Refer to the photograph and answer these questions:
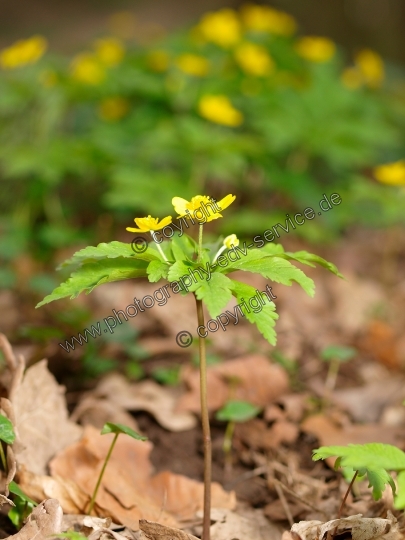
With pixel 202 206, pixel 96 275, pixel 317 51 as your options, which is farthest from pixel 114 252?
pixel 317 51

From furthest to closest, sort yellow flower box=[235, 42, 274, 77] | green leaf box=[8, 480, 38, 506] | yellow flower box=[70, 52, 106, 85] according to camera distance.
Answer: yellow flower box=[235, 42, 274, 77], yellow flower box=[70, 52, 106, 85], green leaf box=[8, 480, 38, 506]

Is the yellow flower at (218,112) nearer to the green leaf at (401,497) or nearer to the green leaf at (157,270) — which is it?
the green leaf at (157,270)

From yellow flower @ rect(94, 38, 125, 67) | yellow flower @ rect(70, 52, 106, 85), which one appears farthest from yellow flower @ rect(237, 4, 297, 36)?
yellow flower @ rect(70, 52, 106, 85)

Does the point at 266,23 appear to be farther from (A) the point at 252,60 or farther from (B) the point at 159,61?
(B) the point at 159,61

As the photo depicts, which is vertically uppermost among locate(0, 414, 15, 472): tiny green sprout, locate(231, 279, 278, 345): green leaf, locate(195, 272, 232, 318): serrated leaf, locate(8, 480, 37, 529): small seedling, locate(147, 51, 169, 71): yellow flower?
locate(195, 272, 232, 318): serrated leaf

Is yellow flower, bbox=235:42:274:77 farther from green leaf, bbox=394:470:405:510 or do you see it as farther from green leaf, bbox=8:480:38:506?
green leaf, bbox=394:470:405:510

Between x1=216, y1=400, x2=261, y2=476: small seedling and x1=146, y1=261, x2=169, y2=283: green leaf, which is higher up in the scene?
x1=146, y1=261, x2=169, y2=283: green leaf

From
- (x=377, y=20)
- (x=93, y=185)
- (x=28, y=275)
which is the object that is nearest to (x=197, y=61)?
(x=93, y=185)

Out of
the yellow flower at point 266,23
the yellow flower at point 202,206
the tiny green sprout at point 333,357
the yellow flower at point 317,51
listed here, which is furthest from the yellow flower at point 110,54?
the yellow flower at point 202,206
